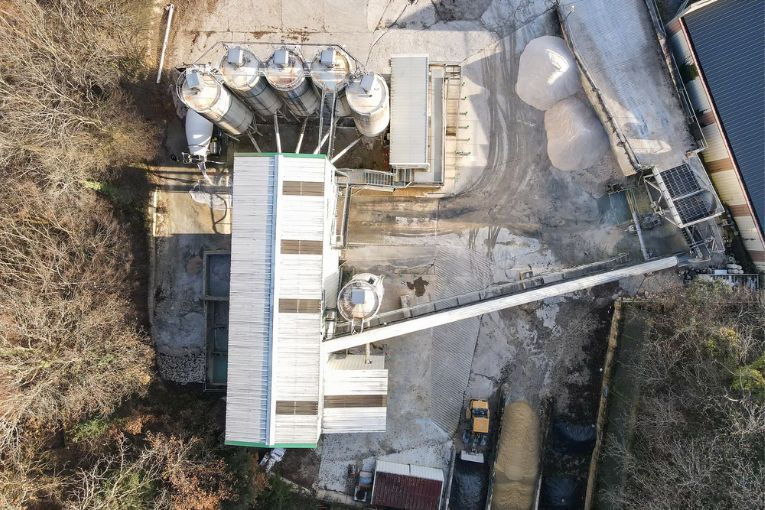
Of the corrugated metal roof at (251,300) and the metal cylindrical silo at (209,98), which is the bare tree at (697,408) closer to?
the corrugated metal roof at (251,300)

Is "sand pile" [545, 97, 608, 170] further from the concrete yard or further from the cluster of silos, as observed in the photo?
the cluster of silos

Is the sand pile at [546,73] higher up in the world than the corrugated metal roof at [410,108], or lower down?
higher up

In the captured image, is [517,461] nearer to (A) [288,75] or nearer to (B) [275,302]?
(B) [275,302]

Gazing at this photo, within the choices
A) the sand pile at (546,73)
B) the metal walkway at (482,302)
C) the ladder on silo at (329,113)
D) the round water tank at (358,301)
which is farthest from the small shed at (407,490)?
the sand pile at (546,73)

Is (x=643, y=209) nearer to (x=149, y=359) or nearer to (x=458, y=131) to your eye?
(x=458, y=131)

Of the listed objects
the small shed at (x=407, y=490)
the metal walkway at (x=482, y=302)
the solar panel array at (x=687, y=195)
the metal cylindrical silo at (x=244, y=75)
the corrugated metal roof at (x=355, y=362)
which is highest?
the metal cylindrical silo at (x=244, y=75)

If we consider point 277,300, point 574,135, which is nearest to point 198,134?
point 277,300

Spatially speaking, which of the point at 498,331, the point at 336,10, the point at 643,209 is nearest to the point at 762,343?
the point at 643,209

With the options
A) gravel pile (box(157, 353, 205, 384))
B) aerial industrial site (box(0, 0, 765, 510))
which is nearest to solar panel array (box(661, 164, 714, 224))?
aerial industrial site (box(0, 0, 765, 510))
